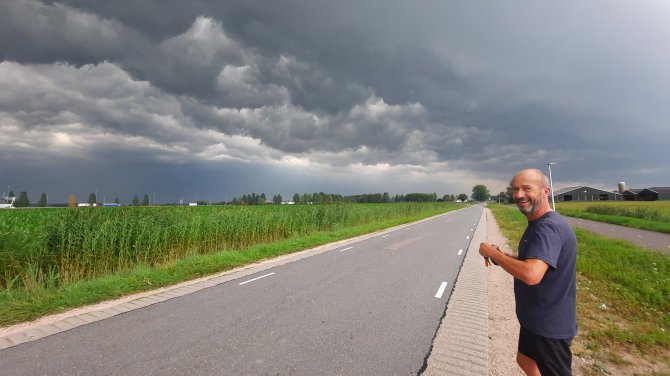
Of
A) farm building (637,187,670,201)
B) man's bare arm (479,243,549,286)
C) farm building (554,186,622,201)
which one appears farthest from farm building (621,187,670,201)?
man's bare arm (479,243,549,286)

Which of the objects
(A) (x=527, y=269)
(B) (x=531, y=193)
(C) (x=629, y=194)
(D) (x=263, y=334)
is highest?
(C) (x=629, y=194)

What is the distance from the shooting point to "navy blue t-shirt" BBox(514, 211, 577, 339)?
7.93 ft

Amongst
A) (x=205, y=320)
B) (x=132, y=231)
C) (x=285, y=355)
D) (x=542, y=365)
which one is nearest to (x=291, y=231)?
(x=132, y=231)

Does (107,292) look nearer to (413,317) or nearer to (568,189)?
(413,317)

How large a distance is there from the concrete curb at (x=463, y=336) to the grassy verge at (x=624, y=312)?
1.25 m

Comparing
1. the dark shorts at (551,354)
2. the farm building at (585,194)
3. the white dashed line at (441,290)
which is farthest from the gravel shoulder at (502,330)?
the farm building at (585,194)

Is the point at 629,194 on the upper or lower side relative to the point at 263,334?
upper

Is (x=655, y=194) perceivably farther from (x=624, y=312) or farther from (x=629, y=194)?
(x=624, y=312)

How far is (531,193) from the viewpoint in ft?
8.38

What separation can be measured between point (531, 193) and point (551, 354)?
127 centimetres

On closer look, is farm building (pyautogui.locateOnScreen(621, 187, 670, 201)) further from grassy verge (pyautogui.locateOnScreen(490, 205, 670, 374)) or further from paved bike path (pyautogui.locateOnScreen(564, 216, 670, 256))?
grassy verge (pyautogui.locateOnScreen(490, 205, 670, 374))

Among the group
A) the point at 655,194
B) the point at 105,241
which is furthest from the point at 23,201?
the point at 655,194

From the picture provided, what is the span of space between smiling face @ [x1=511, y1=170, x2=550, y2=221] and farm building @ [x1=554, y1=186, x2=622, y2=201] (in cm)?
13549

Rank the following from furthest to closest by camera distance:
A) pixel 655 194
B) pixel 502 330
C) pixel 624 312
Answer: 1. pixel 655 194
2. pixel 624 312
3. pixel 502 330
